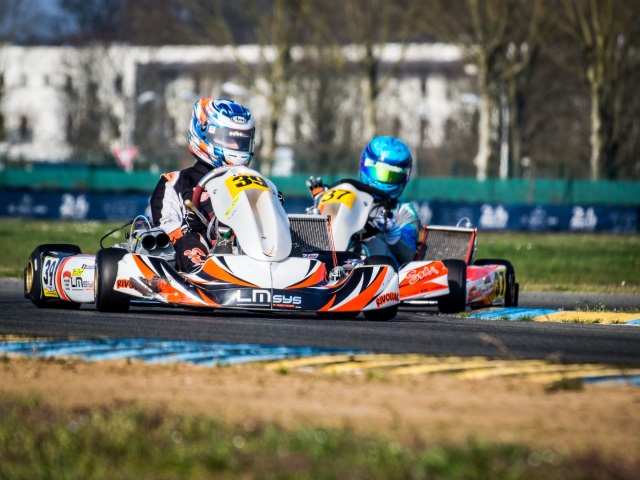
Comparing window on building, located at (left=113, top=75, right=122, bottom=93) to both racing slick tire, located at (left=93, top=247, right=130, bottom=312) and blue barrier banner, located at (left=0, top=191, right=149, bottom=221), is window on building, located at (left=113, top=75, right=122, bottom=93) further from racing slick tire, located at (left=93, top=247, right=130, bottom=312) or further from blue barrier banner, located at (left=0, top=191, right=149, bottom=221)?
racing slick tire, located at (left=93, top=247, right=130, bottom=312)

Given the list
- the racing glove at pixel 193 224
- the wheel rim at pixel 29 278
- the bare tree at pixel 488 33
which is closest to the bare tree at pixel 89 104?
the bare tree at pixel 488 33

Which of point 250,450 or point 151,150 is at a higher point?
point 151,150

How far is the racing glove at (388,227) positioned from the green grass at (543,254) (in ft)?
18.8

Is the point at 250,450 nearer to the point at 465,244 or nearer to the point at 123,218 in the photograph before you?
the point at 465,244

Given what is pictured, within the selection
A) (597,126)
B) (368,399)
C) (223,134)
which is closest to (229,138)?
(223,134)

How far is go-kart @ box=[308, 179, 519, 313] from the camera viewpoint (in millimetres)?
10680

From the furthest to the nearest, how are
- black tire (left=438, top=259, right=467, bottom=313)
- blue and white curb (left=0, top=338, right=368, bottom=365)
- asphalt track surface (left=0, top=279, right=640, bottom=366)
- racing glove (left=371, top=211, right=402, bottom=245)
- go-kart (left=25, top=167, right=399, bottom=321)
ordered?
1. racing glove (left=371, top=211, right=402, bottom=245)
2. black tire (left=438, top=259, right=467, bottom=313)
3. go-kart (left=25, top=167, right=399, bottom=321)
4. asphalt track surface (left=0, top=279, right=640, bottom=366)
5. blue and white curb (left=0, top=338, right=368, bottom=365)

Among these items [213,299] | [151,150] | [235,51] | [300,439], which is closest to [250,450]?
[300,439]

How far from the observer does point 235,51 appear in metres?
49.8

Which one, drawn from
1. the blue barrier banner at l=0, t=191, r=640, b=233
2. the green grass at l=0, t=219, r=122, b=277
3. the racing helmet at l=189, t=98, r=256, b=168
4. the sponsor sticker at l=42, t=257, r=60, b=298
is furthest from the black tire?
the blue barrier banner at l=0, t=191, r=640, b=233

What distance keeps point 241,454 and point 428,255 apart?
7.97 metres

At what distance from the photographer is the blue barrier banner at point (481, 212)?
121 feet

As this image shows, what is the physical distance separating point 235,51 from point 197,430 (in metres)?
45.9

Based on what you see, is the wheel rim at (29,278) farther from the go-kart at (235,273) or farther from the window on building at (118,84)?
the window on building at (118,84)
